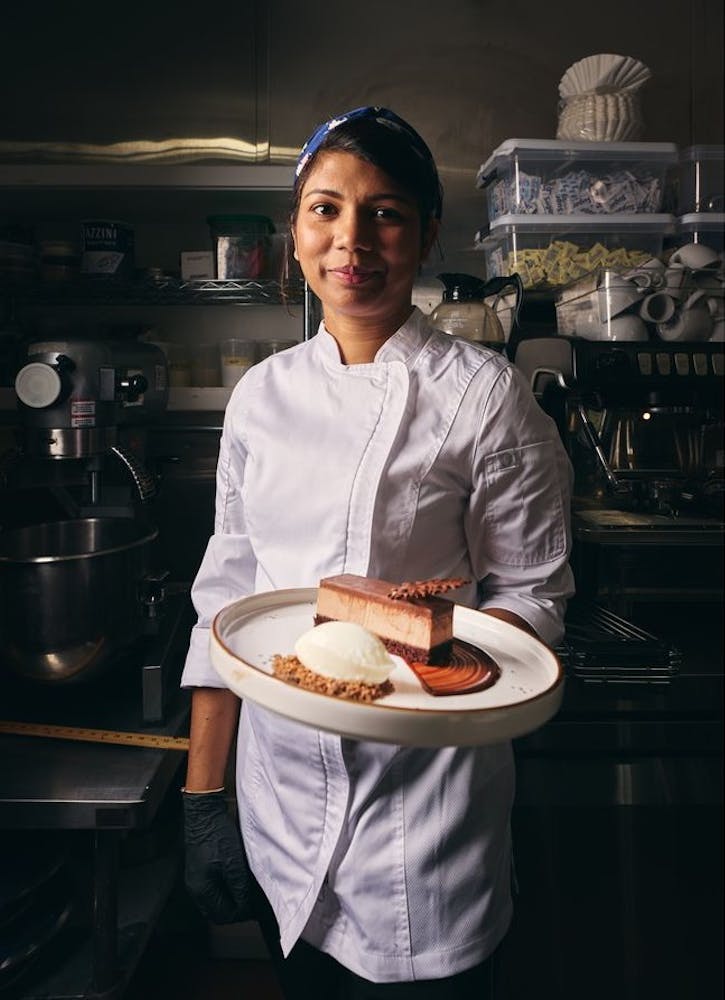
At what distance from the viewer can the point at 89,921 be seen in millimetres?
1637

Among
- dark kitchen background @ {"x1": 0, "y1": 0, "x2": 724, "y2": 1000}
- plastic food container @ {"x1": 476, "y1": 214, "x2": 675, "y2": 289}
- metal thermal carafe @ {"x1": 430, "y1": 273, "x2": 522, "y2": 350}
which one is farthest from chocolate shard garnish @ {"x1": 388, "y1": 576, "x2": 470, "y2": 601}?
plastic food container @ {"x1": 476, "y1": 214, "x2": 675, "y2": 289}

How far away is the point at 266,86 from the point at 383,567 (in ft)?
6.48

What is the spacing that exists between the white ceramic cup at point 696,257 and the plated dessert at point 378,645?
1430mm

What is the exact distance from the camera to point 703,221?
221 cm

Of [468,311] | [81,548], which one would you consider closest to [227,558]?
[81,548]

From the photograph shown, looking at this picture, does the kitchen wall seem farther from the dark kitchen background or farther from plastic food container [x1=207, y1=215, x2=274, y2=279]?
plastic food container [x1=207, y1=215, x2=274, y2=279]

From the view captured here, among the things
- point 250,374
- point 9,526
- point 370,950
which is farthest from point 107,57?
point 370,950

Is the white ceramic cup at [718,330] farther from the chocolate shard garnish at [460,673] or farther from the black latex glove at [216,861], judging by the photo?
the black latex glove at [216,861]

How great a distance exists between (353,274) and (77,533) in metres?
1.04

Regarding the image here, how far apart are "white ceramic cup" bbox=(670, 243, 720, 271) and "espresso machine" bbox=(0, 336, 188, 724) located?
1.33 meters

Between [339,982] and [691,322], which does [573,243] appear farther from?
[339,982]

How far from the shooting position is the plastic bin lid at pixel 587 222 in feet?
7.17

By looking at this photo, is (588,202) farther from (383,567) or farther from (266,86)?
(383,567)

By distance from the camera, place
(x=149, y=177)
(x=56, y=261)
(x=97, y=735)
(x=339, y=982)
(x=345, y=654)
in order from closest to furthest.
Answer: (x=345, y=654)
(x=339, y=982)
(x=97, y=735)
(x=149, y=177)
(x=56, y=261)
